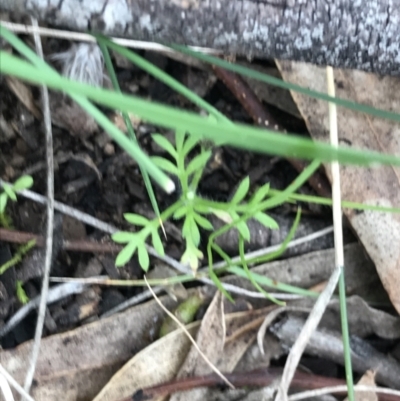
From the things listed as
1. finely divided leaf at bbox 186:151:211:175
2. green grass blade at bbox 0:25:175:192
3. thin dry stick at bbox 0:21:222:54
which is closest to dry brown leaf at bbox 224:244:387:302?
finely divided leaf at bbox 186:151:211:175

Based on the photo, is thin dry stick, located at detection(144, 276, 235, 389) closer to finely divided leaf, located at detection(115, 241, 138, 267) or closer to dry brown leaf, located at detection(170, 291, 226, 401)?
dry brown leaf, located at detection(170, 291, 226, 401)

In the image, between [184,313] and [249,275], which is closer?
[249,275]

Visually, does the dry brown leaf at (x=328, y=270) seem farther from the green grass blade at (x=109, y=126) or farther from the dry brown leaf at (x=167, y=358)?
the green grass blade at (x=109, y=126)

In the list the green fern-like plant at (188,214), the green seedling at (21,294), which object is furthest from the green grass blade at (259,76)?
the green seedling at (21,294)

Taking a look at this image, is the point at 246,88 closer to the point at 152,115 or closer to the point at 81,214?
the point at 81,214

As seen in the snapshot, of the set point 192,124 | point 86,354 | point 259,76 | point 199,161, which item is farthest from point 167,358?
point 192,124

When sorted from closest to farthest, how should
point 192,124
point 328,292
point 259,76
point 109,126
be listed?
point 192,124, point 109,126, point 259,76, point 328,292

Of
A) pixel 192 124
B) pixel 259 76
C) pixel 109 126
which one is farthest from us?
pixel 259 76

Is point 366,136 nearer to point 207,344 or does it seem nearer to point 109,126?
point 207,344
